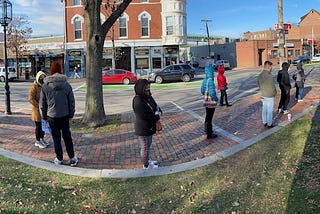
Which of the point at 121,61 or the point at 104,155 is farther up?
the point at 121,61

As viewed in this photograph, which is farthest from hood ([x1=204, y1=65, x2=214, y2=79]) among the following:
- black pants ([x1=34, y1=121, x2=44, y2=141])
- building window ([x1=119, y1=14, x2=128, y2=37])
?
building window ([x1=119, y1=14, x2=128, y2=37])

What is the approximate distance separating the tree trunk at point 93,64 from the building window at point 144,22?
32.5 m

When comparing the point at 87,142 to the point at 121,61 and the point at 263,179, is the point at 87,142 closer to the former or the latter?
the point at 263,179

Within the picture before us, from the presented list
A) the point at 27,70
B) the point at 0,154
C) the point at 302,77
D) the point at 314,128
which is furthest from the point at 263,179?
the point at 27,70

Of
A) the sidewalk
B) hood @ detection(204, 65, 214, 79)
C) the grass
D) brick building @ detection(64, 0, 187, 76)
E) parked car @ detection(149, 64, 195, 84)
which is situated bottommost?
the grass

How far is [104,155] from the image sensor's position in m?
7.19

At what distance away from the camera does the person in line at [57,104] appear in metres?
6.19

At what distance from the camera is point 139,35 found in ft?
138

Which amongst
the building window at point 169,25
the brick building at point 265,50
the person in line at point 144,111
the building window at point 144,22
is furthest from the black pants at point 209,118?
the brick building at point 265,50

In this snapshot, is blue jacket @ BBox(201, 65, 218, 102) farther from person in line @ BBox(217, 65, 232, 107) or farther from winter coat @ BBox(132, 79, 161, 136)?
person in line @ BBox(217, 65, 232, 107)

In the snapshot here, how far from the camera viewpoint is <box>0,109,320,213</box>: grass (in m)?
4.66

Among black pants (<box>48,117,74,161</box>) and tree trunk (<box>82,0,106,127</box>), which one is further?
tree trunk (<box>82,0,106,127</box>)

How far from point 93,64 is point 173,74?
71.6 feet

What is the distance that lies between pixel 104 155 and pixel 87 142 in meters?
1.29
